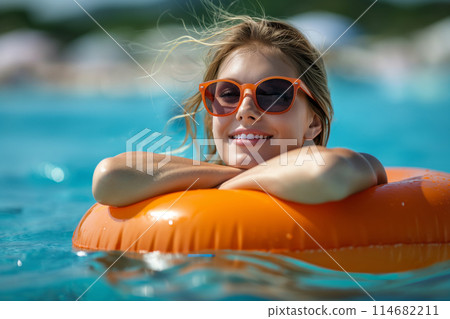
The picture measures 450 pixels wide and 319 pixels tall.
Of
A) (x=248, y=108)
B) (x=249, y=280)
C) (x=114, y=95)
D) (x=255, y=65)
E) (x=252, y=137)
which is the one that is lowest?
(x=249, y=280)

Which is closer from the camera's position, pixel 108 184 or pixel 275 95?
pixel 108 184

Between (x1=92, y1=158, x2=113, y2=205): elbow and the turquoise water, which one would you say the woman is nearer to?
(x1=92, y1=158, x2=113, y2=205): elbow

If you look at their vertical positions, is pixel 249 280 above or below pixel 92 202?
below

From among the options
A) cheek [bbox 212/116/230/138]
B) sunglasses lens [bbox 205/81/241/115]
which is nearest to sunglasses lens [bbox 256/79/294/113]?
sunglasses lens [bbox 205/81/241/115]

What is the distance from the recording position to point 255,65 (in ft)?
10.0

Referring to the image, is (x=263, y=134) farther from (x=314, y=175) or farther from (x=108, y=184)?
(x=108, y=184)

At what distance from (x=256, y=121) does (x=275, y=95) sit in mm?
172

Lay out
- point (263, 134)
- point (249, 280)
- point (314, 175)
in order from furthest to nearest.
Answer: point (263, 134)
point (314, 175)
point (249, 280)

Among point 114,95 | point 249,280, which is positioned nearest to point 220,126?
point 249,280

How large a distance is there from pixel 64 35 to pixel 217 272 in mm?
20212

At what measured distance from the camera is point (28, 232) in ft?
11.9
